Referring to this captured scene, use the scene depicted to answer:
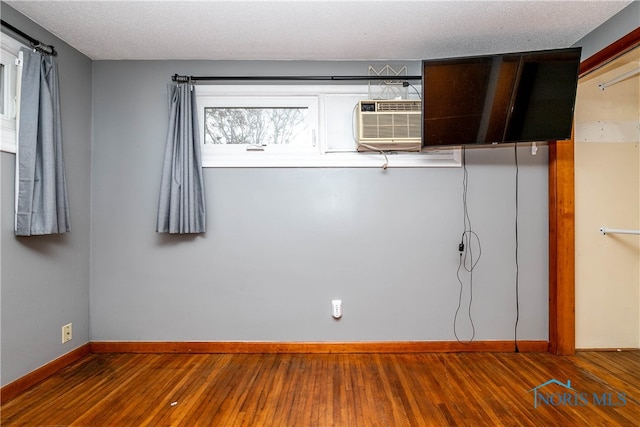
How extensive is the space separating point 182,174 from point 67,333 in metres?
1.44

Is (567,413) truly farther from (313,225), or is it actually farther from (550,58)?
(550,58)

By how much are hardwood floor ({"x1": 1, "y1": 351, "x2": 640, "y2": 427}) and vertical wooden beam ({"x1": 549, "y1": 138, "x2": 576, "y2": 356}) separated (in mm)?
192

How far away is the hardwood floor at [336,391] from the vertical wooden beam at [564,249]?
0.19 meters

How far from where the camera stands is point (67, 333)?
7.65ft

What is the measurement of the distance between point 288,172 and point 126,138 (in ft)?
4.45

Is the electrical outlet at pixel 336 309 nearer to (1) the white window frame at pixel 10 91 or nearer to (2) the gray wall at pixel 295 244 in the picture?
(2) the gray wall at pixel 295 244

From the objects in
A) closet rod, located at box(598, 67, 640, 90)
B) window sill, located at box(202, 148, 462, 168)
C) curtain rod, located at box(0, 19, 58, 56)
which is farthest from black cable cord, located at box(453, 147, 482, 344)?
curtain rod, located at box(0, 19, 58, 56)

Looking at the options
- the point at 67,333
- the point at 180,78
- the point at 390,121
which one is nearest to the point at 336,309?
the point at 390,121

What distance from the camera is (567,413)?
1768 millimetres

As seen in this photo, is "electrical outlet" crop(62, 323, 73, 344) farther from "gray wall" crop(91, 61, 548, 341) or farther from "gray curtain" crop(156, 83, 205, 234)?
"gray curtain" crop(156, 83, 205, 234)

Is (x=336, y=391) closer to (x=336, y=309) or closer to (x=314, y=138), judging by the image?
(x=336, y=309)

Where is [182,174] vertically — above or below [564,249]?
above

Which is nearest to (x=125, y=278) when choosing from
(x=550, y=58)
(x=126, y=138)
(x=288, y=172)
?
(x=126, y=138)

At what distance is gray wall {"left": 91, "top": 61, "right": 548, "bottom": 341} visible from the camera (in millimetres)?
2566
